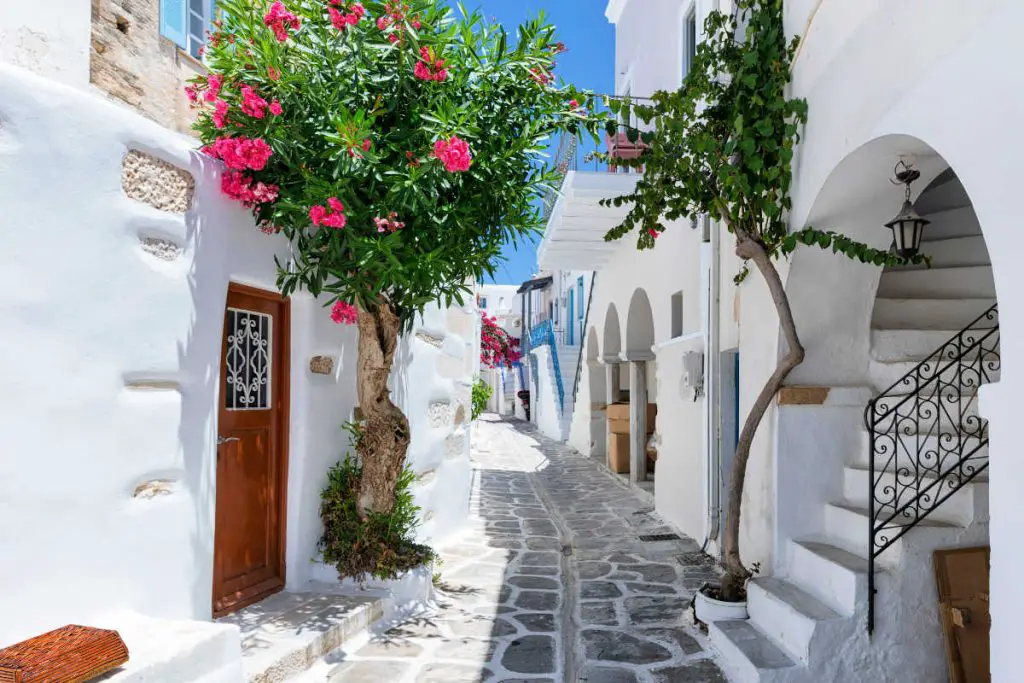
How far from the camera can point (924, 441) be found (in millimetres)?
3893

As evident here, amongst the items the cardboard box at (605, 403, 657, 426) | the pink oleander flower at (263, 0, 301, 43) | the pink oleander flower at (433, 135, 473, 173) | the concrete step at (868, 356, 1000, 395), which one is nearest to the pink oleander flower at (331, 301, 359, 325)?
the pink oleander flower at (433, 135, 473, 173)

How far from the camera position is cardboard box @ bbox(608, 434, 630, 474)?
12375 mm

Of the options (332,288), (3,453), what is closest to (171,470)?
(3,453)

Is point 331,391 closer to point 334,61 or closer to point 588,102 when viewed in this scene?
point 334,61

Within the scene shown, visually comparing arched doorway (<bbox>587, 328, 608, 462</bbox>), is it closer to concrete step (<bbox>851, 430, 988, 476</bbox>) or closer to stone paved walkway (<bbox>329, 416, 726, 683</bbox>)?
stone paved walkway (<bbox>329, 416, 726, 683</bbox>)

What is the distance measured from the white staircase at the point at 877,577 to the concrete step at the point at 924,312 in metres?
0.02

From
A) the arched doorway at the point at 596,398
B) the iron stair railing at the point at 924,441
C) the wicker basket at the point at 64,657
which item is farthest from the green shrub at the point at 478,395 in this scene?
the wicker basket at the point at 64,657

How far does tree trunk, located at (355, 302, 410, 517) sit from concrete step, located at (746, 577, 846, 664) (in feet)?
8.62

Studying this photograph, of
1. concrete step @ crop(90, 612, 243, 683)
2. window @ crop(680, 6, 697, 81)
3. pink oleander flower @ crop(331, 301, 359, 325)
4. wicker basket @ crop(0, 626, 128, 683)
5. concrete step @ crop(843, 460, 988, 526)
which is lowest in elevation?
concrete step @ crop(90, 612, 243, 683)

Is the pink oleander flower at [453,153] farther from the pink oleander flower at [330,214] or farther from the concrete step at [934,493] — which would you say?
the concrete step at [934,493]

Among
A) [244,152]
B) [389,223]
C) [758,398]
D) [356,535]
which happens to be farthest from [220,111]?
[758,398]

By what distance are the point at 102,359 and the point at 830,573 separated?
414 cm

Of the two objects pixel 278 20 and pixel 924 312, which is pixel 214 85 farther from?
pixel 924 312

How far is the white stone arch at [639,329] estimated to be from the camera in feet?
36.4
